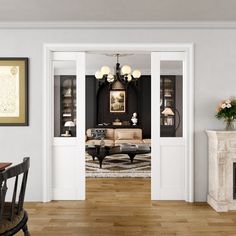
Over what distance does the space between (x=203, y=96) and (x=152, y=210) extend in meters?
1.74

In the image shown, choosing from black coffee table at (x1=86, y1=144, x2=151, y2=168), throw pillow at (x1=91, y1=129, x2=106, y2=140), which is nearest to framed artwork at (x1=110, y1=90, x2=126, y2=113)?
throw pillow at (x1=91, y1=129, x2=106, y2=140)

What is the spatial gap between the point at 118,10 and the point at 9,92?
1.91 metres

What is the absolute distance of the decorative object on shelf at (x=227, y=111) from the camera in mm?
4281

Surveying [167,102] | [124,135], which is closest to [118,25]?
[167,102]

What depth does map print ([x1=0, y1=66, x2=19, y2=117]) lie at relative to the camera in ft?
15.0

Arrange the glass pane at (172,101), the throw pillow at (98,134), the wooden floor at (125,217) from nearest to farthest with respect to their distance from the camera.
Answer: the wooden floor at (125,217) < the glass pane at (172,101) < the throw pillow at (98,134)

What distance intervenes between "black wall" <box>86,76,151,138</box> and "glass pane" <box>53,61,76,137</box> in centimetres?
572

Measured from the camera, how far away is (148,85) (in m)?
10.7

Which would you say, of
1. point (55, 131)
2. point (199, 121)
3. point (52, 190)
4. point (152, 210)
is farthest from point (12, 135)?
point (199, 121)

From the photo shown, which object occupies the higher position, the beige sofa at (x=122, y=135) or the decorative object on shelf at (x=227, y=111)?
the decorative object on shelf at (x=227, y=111)

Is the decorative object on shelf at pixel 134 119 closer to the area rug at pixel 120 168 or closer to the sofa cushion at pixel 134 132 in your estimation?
the sofa cushion at pixel 134 132

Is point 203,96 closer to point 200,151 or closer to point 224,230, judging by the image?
point 200,151

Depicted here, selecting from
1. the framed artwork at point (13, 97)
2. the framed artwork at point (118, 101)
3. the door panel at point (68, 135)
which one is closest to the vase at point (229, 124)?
the door panel at point (68, 135)

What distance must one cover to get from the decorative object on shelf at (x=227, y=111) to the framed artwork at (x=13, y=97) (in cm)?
268
